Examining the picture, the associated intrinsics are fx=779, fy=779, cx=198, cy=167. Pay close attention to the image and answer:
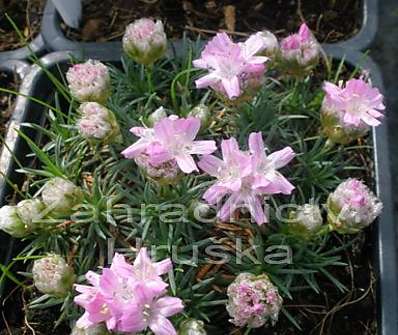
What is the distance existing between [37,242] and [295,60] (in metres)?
0.46

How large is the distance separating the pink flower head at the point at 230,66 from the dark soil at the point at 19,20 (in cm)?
56

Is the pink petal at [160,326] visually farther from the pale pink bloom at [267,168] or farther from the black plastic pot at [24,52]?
the black plastic pot at [24,52]

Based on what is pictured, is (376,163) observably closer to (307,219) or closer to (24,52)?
(307,219)

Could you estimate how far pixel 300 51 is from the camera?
113 cm

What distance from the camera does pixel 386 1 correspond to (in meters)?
1.58

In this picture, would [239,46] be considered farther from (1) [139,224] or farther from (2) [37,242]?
(2) [37,242]

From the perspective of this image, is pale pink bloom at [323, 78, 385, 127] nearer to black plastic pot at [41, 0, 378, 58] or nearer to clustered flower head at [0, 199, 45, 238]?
black plastic pot at [41, 0, 378, 58]

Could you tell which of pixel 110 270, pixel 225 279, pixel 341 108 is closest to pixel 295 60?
pixel 341 108

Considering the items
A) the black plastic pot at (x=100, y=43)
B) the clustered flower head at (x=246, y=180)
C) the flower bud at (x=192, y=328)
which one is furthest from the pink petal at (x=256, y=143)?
the black plastic pot at (x=100, y=43)

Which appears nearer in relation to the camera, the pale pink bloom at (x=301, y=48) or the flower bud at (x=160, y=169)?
the flower bud at (x=160, y=169)

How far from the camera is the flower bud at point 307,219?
102 centimetres

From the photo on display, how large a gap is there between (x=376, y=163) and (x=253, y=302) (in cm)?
36

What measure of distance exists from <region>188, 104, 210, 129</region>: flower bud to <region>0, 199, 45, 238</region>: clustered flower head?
10.2 inches

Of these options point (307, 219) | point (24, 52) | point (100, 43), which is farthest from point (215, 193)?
point (24, 52)
